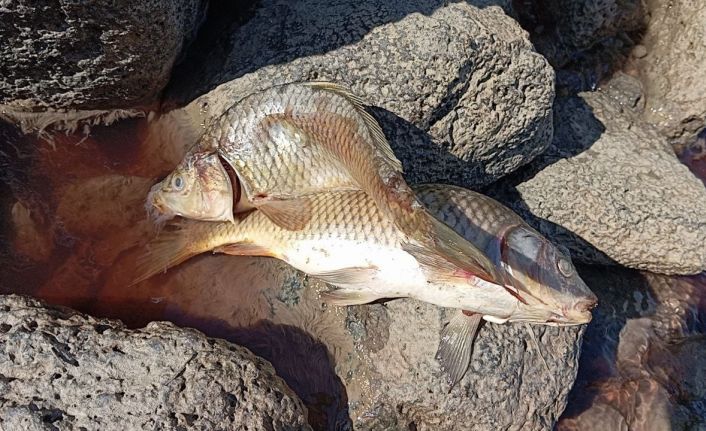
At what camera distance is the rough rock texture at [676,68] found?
484 centimetres

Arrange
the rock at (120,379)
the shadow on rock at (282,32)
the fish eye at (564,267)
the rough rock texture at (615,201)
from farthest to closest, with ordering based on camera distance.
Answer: the rough rock texture at (615,201) → the shadow on rock at (282,32) → the fish eye at (564,267) → the rock at (120,379)

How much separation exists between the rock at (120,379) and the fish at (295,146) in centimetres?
91

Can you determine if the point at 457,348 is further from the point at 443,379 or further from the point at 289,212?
the point at 289,212

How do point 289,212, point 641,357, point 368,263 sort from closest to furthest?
point 368,263 < point 289,212 < point 641,357

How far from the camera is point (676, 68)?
4.96m

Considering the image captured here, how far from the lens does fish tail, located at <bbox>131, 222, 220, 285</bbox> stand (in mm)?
3529

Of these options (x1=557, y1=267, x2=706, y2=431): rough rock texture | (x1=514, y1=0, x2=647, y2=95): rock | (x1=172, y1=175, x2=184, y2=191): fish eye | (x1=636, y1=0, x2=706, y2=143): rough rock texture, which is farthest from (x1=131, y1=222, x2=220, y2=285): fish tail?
(x1=636, y1=0, x2=706, y2=143): rough rock texture

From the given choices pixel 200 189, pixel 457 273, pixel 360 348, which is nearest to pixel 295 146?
pixel 200 189

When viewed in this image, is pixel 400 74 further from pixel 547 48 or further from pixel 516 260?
pixel 547 48

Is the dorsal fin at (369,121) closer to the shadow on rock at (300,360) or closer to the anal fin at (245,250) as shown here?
the anal fin at (245,250)

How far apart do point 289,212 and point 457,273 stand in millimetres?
1070

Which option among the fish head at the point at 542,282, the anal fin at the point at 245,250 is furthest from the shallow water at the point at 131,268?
the fish head at the point at 542,282

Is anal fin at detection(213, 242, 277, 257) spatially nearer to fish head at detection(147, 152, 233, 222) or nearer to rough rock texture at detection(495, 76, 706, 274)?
fish head at detection(147, 152, 233, 222)

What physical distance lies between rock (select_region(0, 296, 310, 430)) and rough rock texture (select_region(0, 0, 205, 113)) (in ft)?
4.41
